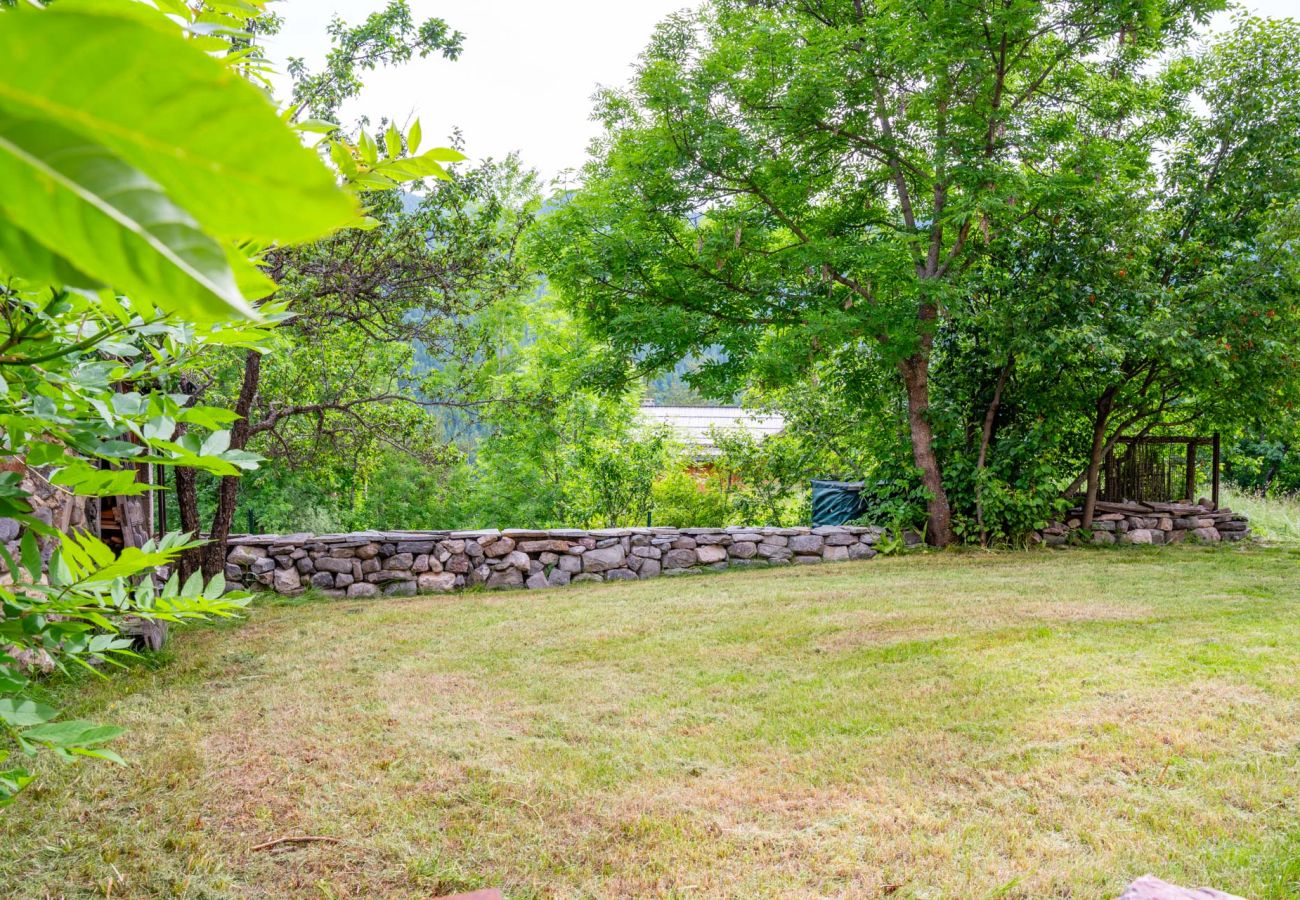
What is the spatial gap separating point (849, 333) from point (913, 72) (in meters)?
2.60

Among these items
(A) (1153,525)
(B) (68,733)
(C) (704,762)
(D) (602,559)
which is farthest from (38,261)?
(A) (1153,525)

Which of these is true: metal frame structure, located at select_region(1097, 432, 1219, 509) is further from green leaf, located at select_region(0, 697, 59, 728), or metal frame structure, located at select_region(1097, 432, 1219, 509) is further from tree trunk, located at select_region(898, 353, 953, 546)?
green leaf, located at select_region(0, 697, 59, 728)

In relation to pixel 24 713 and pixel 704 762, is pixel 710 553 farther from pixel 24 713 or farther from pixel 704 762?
pixel 24 713

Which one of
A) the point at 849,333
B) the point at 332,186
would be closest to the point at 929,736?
the point at 332,186

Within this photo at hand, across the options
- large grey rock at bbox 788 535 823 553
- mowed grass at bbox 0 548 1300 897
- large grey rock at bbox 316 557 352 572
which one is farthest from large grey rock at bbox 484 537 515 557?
large grey rock at bbox 788 535 823 553

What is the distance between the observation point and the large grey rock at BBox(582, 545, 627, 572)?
7.84 metres

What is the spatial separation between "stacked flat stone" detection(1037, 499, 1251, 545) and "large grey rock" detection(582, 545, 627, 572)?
474 cm

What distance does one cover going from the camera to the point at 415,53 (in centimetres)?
640

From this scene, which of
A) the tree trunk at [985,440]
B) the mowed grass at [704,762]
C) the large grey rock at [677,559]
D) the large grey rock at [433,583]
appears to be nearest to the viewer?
the mowed grass at [704,762]

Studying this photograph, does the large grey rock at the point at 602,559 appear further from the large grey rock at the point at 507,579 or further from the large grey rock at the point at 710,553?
the large grey rock at the point at 710,553

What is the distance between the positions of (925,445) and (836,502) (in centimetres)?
131

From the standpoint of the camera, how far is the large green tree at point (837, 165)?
789cm

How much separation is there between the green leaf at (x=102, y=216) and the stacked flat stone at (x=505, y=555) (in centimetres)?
740

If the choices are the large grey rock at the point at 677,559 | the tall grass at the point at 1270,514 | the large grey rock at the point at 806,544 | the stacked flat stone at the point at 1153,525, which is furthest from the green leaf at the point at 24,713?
the tall grass at the point at 1270,514
